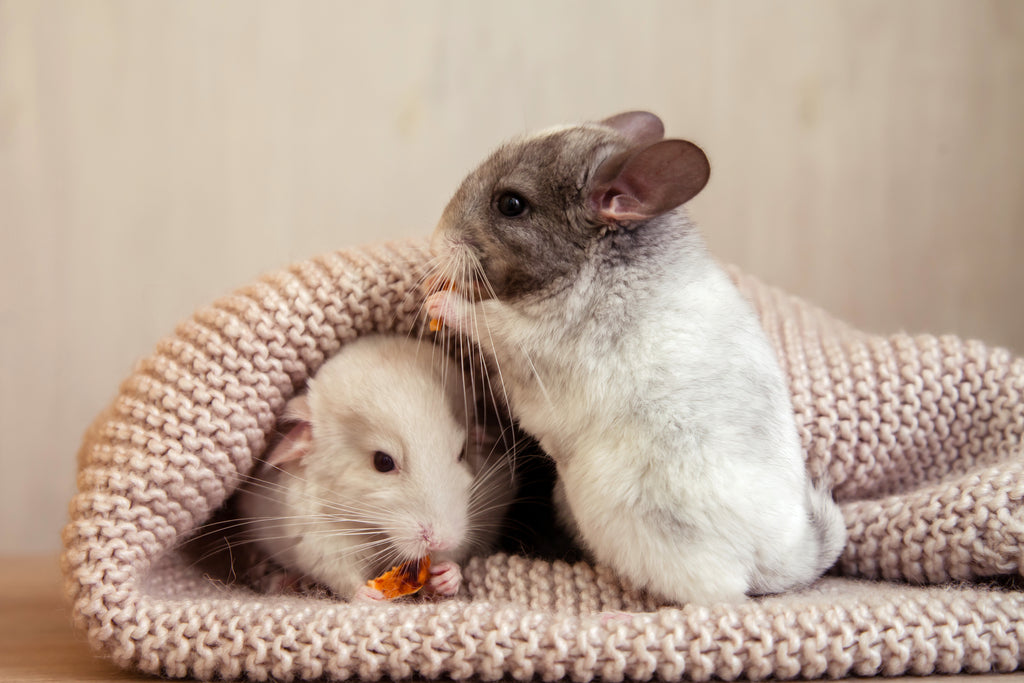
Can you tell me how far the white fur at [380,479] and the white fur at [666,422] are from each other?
0.62ft

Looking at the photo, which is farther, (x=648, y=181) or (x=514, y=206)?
(x=514, y=206)

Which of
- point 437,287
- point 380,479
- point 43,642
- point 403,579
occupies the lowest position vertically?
point 43,642

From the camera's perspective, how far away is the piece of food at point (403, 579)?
1.38 m

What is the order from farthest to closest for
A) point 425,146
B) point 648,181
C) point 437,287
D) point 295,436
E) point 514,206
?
point 425,146
point 295,436
point 437,287
point 514,206
point 648,181

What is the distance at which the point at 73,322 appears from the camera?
2.41 metres

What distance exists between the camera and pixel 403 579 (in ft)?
4.64

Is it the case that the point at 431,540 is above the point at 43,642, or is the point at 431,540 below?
above

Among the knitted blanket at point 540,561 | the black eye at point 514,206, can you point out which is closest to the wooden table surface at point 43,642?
the knitted blanket at point 540,561

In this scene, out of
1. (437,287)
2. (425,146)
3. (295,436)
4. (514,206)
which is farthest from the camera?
(425,146)

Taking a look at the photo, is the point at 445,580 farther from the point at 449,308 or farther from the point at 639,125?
the point at 639,125

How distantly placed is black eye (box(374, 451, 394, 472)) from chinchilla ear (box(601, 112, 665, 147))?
68 centimetres

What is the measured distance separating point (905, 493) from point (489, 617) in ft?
2.60

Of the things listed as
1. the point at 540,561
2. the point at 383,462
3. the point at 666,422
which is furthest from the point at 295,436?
the point at 666,422

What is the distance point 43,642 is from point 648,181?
Result: 1.22 meters
